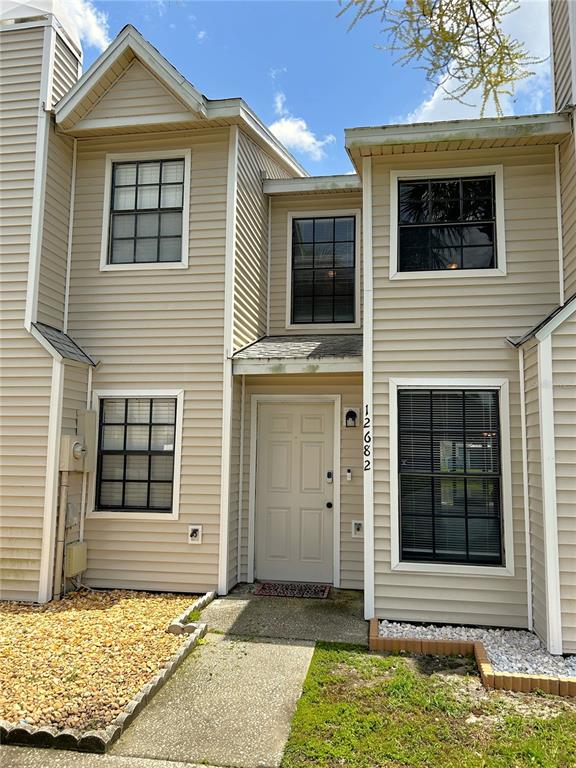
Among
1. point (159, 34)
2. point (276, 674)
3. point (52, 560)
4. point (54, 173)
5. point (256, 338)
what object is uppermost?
point (159, 34)

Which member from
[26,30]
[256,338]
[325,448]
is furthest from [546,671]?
[26,30]

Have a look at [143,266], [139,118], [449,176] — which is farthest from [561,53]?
[143,266]

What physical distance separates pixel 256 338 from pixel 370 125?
3.01m

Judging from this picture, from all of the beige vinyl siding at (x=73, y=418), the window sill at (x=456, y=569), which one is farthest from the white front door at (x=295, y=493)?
the beige vinyl siding at (x=73, y=418)

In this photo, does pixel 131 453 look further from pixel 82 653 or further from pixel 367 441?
pixel 367 441

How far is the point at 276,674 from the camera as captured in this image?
425 cm

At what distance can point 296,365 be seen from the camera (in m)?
6.28

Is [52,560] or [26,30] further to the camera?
[26,30]

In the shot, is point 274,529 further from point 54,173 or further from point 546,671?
point 54,173

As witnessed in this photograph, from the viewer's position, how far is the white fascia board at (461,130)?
542 cm

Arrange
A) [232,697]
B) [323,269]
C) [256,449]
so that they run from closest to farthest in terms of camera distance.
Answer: [232,697]
[256,449]
[323,269]

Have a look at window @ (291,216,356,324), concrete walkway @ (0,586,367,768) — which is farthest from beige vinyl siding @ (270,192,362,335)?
concrete walkway @ (0,586,367,768)

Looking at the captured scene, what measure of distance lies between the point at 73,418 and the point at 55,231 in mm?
2371

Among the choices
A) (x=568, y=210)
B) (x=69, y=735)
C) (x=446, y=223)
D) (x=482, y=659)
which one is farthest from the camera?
(x=446, y=223)
